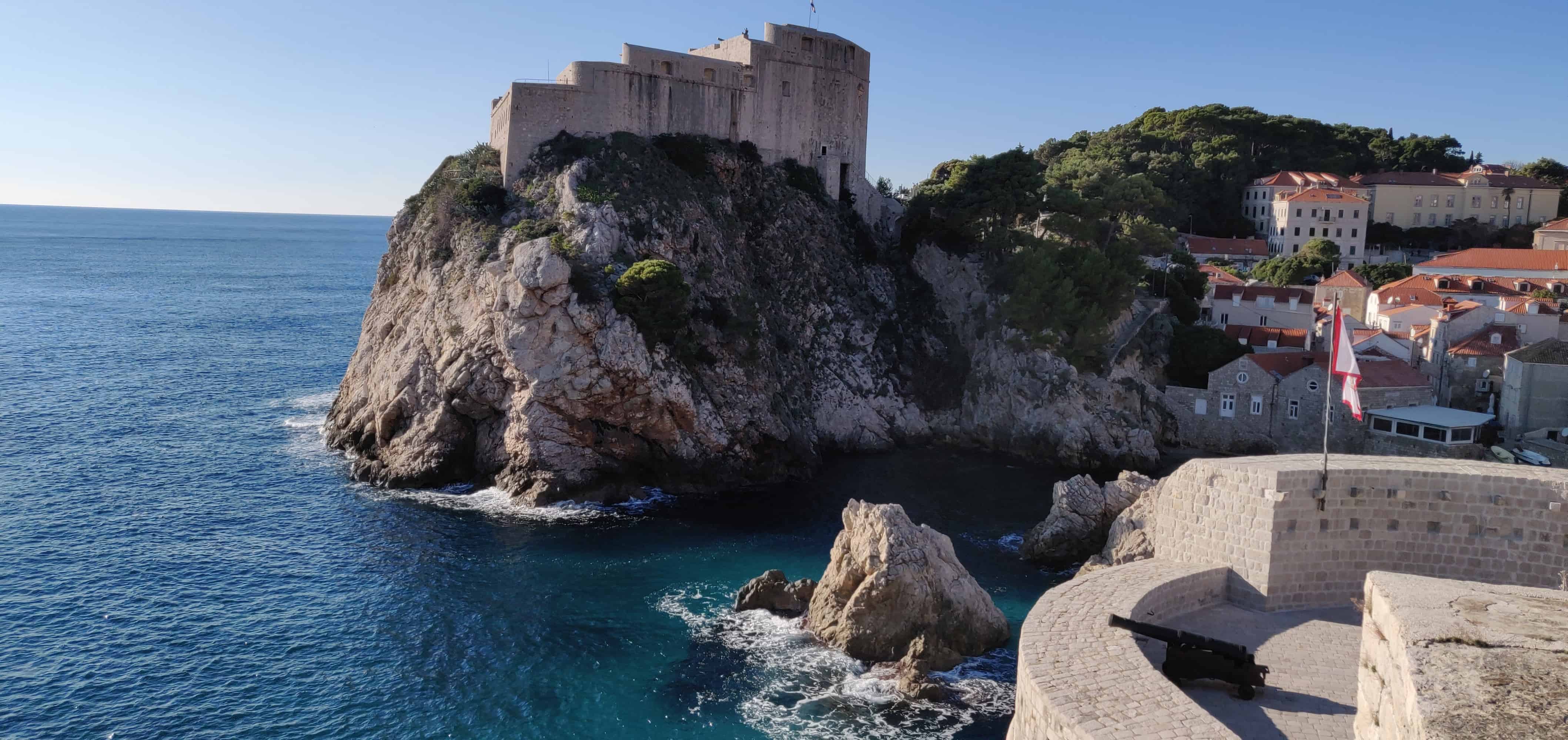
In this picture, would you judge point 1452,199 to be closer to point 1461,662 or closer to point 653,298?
point 653,298

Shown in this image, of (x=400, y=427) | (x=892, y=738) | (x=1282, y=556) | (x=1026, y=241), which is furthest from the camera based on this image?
(x=1026, y=241)

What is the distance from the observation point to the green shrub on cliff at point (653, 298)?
3497cm

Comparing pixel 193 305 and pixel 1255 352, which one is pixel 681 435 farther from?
pixel 193 305

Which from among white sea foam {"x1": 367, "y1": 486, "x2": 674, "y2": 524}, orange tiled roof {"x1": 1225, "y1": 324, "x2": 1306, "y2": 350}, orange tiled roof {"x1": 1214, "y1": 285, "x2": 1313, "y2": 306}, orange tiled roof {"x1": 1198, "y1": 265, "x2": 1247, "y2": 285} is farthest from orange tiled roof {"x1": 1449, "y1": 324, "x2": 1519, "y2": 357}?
white sea foam {"x1": 367, "y1": 486, "x2": 674, "y2": 524}

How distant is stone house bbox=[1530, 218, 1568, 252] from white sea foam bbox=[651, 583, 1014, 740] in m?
55.0

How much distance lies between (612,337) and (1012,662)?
59.0 ft

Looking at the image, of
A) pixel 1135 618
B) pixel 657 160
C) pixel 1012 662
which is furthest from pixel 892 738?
pixel 657 160

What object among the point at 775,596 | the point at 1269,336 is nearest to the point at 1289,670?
the point at 775,596

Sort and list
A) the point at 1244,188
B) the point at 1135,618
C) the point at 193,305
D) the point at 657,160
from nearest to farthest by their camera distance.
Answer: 1. the point at 1135,618
2. the point at 657,160
3. the point at 1244,188
4. the point at 193,305

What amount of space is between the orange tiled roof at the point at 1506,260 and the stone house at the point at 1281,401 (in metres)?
19.2

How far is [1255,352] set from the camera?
4291 cm

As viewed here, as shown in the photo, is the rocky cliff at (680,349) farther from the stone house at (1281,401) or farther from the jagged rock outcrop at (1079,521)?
the jagged rock outcrop at (1079,521)

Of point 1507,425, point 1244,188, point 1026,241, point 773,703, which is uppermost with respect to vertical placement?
point 1244,188

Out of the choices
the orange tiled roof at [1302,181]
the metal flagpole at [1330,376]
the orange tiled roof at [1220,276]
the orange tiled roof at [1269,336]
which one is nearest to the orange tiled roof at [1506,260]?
the orange tiled roof at [1220,276]
